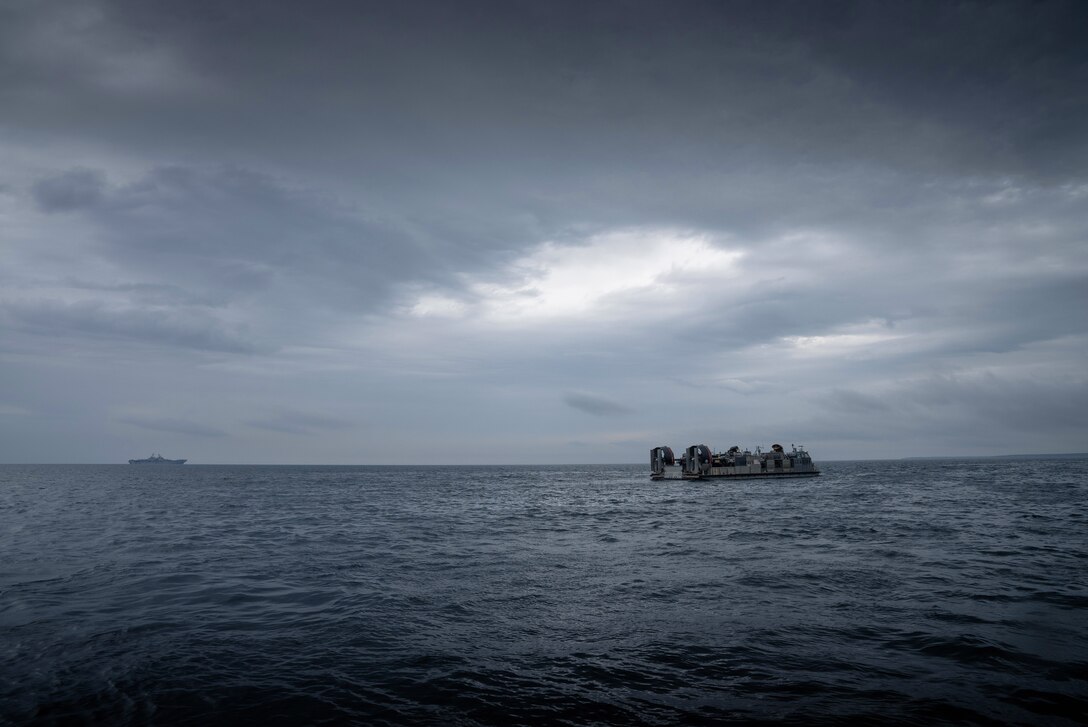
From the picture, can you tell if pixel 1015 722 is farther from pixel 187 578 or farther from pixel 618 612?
pixel 187 578

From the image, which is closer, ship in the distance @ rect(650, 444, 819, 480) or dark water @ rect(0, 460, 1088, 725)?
dark water @ rect(0, 460, 1088, 725)

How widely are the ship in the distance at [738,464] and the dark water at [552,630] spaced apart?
2568 inches

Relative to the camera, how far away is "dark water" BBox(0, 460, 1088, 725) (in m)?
9.32

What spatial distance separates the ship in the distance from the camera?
9362 cm

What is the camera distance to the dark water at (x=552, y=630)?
30.6 ft

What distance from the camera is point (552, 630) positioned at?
13352 millimetres

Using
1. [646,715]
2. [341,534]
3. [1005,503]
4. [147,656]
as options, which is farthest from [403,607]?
[1005,503]

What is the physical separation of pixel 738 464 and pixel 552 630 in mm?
89156

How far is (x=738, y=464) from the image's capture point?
95.6 meters

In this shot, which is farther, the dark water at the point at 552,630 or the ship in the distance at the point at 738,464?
the ship in the distance at the point at 738,464

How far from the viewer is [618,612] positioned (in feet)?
48.6

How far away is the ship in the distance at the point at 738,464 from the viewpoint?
9362cm

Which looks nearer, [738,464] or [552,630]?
[552,630]

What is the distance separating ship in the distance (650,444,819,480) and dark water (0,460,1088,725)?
6523cm
